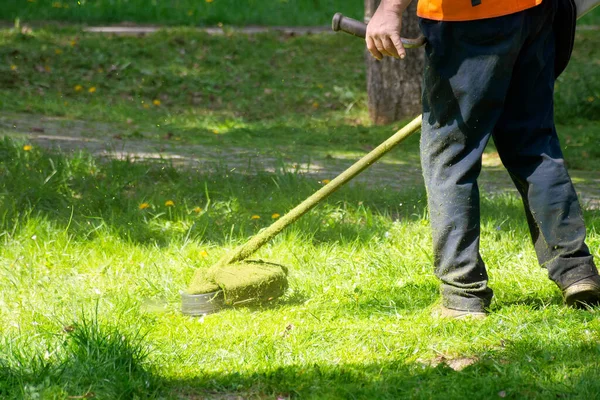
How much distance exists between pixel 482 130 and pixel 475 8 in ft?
1.41

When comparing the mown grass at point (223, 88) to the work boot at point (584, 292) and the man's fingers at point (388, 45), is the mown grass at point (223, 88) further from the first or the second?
the man's fingers at point (388, 45)

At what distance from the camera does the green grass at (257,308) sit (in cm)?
283

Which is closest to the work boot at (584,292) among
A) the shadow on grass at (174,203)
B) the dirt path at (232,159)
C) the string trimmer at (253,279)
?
the string trimmer at (253,279)

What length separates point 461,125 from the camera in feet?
10.6

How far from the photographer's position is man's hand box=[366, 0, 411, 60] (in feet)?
10.1

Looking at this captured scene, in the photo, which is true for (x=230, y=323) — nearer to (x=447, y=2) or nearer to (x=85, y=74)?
(x=447, y=2)

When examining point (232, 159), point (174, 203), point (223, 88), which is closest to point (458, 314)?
point (174, 203)

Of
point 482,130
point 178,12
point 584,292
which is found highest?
point 482,130

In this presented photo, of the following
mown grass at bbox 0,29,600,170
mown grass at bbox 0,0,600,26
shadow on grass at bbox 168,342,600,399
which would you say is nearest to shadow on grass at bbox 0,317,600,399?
shadow on grass at bbox 168,342,600,399

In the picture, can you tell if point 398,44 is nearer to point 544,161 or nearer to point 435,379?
point 544,161

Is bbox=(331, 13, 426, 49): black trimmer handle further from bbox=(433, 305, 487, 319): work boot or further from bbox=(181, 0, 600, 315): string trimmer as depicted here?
bbox=(433, 305, 487, 319): work boot

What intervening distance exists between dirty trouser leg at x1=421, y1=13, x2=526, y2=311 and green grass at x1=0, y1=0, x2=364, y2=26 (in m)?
9.57

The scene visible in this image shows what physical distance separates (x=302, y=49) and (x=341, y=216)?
665cm

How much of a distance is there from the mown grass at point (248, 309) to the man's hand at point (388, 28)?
0.97 meters
